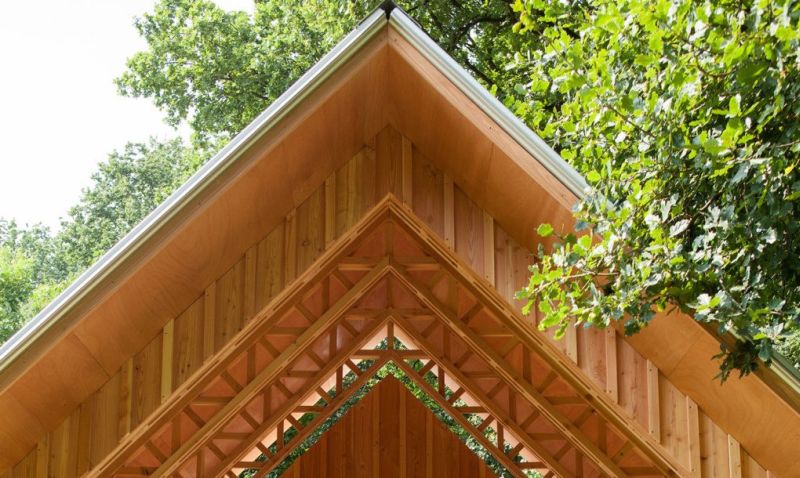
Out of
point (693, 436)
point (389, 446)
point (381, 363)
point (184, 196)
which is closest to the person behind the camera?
point (184, 196)

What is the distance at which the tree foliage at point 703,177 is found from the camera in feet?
9.78

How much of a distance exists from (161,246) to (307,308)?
276 cm

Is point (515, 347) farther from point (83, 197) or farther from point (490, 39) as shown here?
point (83, 197)

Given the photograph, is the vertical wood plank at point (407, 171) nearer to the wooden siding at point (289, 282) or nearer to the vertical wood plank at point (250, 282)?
the wooden siding at point (289, 282)

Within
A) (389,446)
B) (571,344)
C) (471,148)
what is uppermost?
(389,446)

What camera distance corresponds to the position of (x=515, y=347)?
712 centimetres

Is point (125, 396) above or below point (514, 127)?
above

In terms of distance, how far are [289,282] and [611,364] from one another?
1679 mm

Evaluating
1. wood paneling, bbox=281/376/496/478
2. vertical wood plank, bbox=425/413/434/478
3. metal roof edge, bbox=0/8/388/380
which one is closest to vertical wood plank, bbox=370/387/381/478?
wood paneling, bbox=281/376/496/478

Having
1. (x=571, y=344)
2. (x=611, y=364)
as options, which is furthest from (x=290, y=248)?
(x=611, y=364)

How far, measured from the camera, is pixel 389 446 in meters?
9.05

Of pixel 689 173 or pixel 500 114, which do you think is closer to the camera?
pixel 689 173

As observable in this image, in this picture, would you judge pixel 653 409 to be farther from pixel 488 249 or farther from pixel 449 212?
pixel 449 212

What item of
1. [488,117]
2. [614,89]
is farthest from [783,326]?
[488,117]
